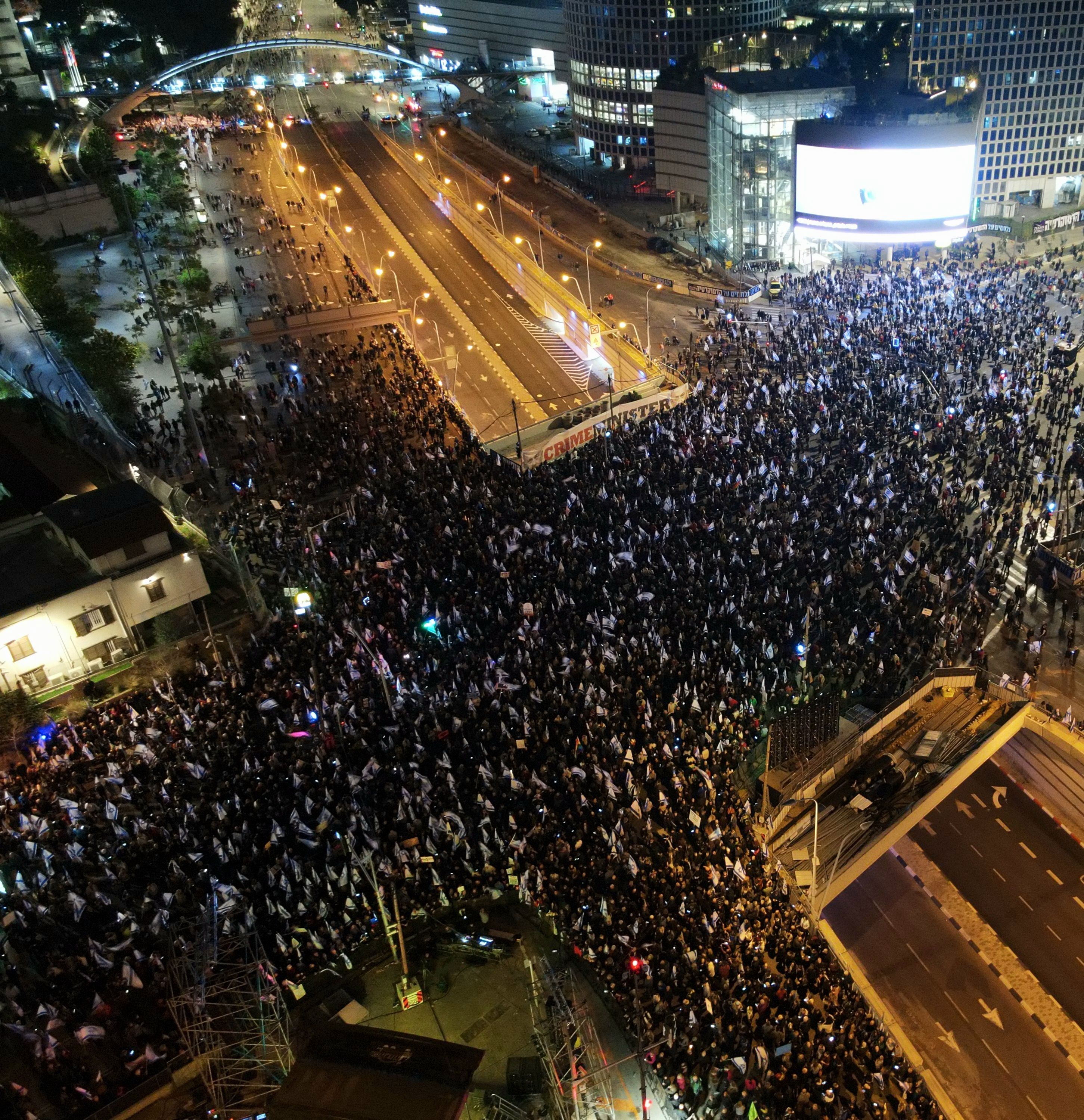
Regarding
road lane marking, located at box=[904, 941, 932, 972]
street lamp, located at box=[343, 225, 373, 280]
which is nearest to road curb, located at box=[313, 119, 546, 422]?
street lamp, located at box=[343, 225, 373, 280]

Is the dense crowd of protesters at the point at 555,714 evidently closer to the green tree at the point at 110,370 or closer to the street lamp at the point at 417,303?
the green tree at the point at 110,370

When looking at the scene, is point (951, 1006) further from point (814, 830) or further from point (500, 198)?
point (500, 198)

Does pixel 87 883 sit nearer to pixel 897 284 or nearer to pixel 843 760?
pixel 843 760

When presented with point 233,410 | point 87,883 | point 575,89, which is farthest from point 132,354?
point 575,89

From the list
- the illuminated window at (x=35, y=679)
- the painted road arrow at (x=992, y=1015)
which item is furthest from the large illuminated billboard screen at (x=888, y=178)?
the illuminated window at (x=35, y=679)

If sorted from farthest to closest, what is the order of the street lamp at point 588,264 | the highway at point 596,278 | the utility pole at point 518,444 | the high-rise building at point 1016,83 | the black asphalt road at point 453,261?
1. the high-rise building at point 1016,83
2. the street lamp at point 588,264
3. the highway at point 596,278
4. the black asphalt road at point 453,261
5. the utility pole at point 518,444

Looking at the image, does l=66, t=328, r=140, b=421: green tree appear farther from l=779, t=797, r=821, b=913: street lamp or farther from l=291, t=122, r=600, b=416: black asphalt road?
l=779, t=797, r=821, b=913: street lamp
